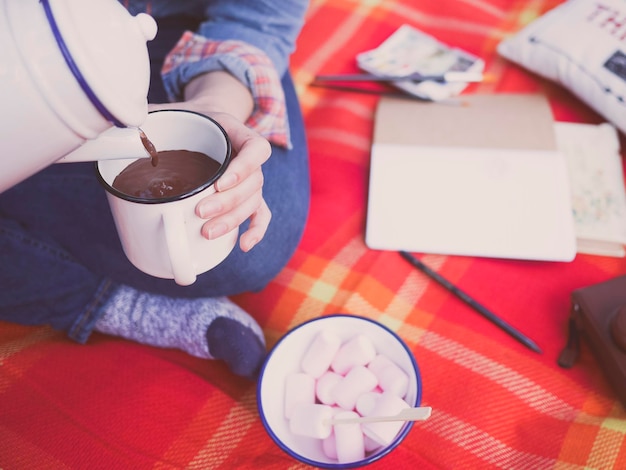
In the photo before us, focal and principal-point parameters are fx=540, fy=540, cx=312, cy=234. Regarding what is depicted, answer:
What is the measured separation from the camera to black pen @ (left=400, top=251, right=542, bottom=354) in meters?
0.79

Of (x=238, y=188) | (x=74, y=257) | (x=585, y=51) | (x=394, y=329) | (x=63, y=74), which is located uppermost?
(x=63, y=74)

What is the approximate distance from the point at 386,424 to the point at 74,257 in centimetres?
56

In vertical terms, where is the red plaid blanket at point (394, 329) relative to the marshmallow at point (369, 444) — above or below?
below

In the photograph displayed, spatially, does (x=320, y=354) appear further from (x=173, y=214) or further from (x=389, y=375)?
(x=173, y=214)

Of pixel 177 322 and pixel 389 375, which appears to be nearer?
pixel 389 375

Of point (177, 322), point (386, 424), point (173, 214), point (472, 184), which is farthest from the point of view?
point (472, 184)

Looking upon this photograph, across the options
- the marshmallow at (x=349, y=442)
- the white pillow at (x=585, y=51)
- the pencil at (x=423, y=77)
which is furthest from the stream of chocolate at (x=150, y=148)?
the white pillow at (x=585, y=51)

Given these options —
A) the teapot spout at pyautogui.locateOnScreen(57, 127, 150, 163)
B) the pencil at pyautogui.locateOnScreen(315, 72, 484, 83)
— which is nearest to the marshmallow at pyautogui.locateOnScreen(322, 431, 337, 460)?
the teapot spout at pyautogui.locateOnScreen(57, 127, 150, 163)

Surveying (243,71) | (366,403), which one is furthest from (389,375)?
(243,71)

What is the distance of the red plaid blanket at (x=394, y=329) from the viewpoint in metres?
0.69

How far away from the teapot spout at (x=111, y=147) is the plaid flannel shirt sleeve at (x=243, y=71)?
384mm

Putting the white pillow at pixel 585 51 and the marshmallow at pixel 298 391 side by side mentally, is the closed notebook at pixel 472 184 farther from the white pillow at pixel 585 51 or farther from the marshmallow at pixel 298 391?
the marshmallow at pixel 298 391

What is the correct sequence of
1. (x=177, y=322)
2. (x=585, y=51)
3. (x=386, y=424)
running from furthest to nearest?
(x=585, y=51)
(x=177, y=322)
(x=386, y=424)

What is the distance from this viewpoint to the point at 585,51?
110cm
